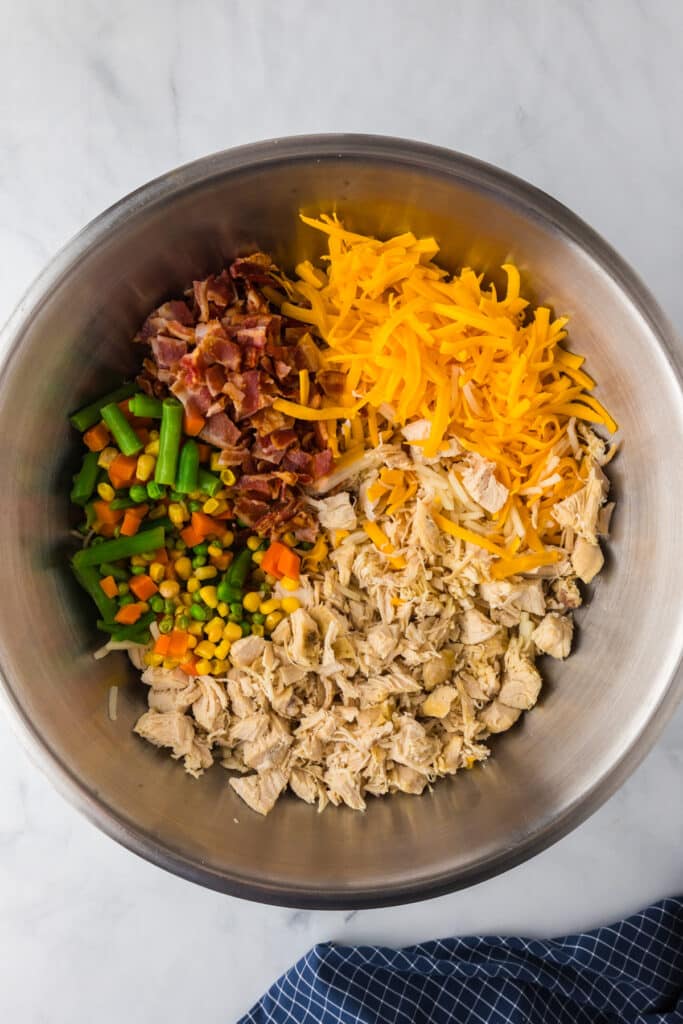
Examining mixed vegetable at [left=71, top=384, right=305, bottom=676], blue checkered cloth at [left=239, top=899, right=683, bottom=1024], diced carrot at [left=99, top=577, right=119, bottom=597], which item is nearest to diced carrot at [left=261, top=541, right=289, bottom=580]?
mixed vegetable at [left=71, top=384, right=305, bottom=676]

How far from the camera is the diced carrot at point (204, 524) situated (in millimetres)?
2312

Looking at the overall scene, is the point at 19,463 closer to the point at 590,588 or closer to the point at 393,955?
the point at 590,588

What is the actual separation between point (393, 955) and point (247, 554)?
4.53ft

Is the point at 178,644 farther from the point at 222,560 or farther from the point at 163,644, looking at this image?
the point at 222,560

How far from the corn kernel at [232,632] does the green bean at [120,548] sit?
0.31 m

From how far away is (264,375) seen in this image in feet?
7.17

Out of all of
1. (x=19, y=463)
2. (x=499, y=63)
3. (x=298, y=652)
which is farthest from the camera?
(x=499, y=63)

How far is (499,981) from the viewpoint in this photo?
257cm

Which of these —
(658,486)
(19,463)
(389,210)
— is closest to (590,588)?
(658,486)

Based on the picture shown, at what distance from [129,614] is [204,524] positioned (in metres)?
0.33

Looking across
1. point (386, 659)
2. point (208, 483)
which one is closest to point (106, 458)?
point (208, 483)

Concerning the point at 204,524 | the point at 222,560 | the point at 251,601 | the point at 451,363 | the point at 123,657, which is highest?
the point at 451,363

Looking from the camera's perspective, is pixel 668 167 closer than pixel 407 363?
No

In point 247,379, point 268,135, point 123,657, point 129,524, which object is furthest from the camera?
point 268,135
